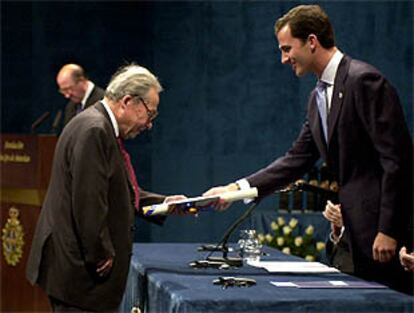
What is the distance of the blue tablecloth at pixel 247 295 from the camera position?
9.33ft

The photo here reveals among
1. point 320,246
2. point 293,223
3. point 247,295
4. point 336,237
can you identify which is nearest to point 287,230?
point 293,223

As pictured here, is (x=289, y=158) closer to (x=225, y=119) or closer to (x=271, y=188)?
(x=271, y=188)

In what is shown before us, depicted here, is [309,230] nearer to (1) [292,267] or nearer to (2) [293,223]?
(2) [293,223]

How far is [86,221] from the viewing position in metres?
3.38

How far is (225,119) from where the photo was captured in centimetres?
862

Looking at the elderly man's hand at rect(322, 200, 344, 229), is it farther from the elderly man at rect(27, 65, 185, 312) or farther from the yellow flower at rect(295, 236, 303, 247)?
the yellow flower at rect(295, 236, 303, 247)

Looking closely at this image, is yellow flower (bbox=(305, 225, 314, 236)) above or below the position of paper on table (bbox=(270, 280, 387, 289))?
below

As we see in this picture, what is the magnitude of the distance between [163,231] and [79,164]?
5.78 metres

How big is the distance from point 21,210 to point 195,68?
2661 millimetres

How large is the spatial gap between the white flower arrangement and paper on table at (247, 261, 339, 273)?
2.81 m

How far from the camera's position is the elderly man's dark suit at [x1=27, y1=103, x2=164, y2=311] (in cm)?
339

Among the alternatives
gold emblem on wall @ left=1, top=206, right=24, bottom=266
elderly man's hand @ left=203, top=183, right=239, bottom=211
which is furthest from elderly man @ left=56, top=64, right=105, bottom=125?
elderly man's hand @ left=203, top=183, right=239, bottom=211

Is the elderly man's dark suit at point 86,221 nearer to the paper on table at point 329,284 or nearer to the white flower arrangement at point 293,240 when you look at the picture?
the paper on table at point 329,284

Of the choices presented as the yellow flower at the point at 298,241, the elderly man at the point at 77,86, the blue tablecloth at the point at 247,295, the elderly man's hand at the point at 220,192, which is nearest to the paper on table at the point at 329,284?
the blue tablecloth at the point at 247,295
